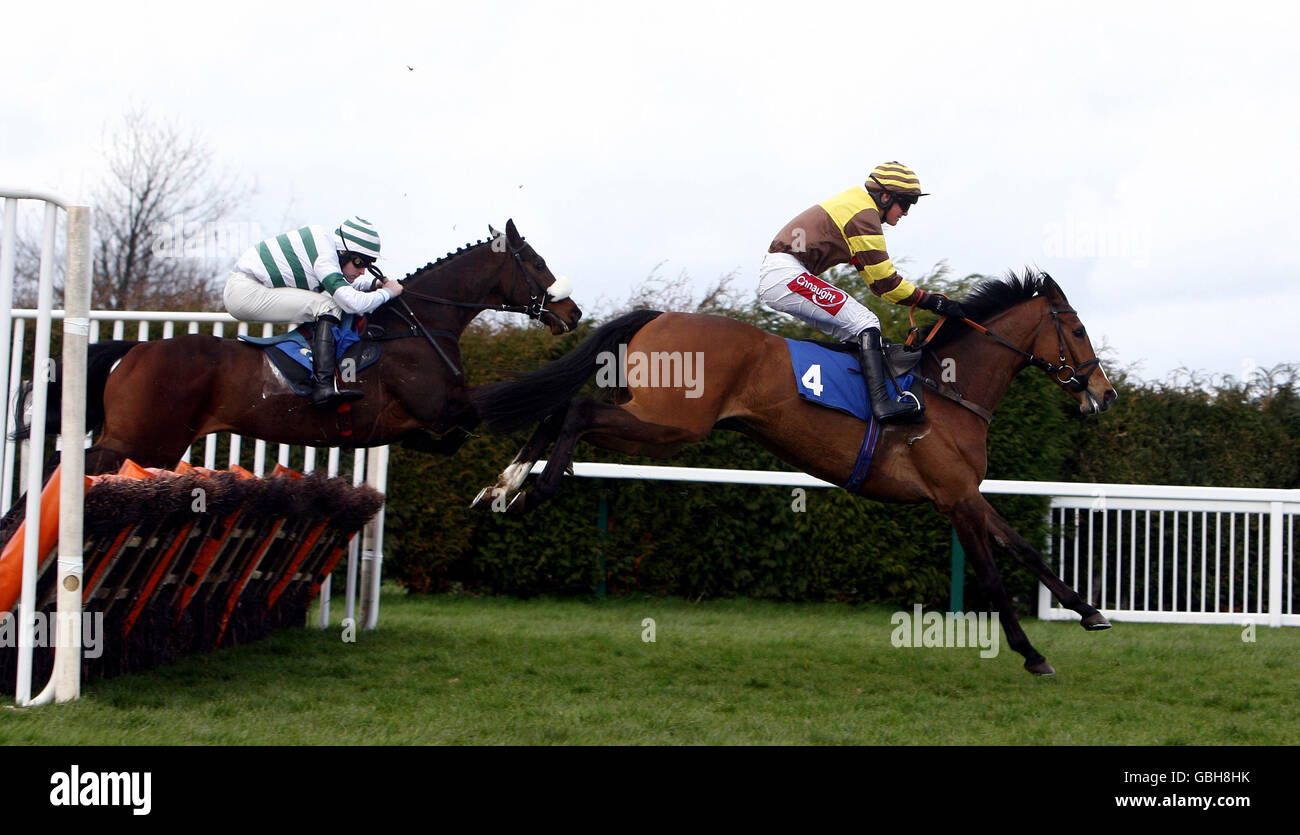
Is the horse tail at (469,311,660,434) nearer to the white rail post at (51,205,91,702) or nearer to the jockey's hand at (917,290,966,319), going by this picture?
the jockey's hand at (917,290,966,319)

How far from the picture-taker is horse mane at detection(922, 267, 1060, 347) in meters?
5.72

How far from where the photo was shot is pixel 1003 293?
5770 millimetres

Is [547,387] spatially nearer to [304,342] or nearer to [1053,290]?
[304,342]

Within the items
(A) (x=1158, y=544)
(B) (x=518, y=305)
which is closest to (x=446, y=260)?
(B) (x=518, y=305)

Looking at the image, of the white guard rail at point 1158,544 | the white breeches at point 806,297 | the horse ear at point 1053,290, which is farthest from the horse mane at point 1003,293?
the white guard rail at point 1158,544

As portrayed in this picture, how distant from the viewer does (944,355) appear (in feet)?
18.2

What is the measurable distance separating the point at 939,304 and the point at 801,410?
3.16 feet

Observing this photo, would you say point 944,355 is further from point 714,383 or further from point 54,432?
point 54,432

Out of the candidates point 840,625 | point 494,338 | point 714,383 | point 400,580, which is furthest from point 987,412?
point 400,580

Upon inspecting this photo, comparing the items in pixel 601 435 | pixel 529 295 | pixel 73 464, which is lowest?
pixel 73 464

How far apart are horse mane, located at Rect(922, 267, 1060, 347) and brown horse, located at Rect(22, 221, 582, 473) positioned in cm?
244

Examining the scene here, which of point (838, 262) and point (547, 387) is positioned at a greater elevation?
point (838, 262)

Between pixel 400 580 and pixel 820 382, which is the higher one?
pixel 820 382

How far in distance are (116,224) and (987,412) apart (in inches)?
761
